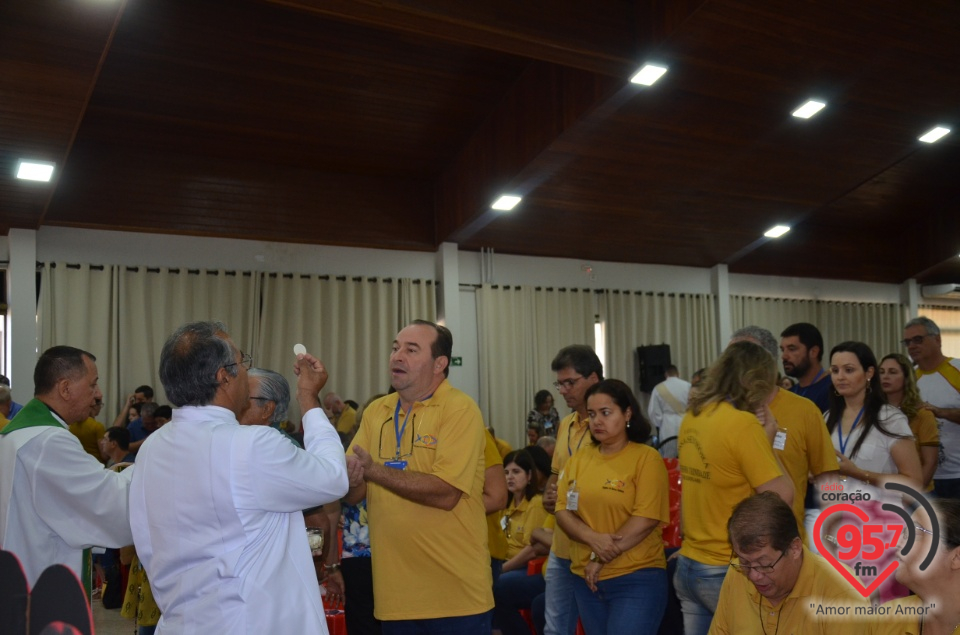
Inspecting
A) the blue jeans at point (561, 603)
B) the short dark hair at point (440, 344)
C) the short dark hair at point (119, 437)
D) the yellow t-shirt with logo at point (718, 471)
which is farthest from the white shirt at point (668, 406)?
the short dark hair at point (440, 344)

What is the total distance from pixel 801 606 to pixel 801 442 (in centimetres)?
91

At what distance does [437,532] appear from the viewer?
2.53m

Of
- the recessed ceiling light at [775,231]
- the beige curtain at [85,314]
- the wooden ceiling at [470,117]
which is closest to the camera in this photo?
the wooden ceiling at [470,117]

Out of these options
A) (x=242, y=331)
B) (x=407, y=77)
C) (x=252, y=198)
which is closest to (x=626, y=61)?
(x=407, y=77)

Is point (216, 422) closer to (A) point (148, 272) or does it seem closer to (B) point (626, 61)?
(B) point (626, 61)

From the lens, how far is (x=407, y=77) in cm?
765

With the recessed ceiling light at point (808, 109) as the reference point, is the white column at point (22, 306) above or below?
below

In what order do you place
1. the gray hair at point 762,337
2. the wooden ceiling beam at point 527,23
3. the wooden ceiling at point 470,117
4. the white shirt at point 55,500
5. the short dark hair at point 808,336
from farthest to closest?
1. the wooden ceiling at point 470,117
2. the wooden ceiling beam at point 527,23
3. the short dark hair at point 808,336
4. the gray hair at point 762,337
5. the white shirt at point 55,500

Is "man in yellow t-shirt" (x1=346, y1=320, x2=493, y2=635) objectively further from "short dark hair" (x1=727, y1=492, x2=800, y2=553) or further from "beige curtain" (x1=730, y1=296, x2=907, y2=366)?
"beige curtain" (x1=730, y1=296, x2=907, y2=366)

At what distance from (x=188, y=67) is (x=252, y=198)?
2.13m

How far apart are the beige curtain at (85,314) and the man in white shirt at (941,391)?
295 inches

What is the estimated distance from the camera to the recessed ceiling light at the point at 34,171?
6.79 m

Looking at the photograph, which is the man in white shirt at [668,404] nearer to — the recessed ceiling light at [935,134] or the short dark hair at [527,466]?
the recessed ceiling light at [935,134]

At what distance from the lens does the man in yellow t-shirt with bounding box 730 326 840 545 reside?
2980 mm
